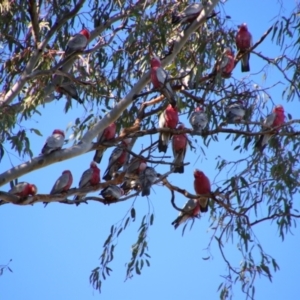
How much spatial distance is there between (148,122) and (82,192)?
94cm

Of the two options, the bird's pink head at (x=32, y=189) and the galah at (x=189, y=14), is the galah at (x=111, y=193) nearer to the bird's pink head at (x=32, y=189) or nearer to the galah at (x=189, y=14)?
the bird's pink head at (x=32, y=189)

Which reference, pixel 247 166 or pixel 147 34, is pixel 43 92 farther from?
pixel 247 166

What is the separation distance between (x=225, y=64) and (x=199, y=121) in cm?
49

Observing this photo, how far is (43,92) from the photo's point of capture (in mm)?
5820

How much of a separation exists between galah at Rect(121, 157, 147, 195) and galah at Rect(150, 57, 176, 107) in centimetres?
48

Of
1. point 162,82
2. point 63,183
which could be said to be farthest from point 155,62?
point 63,183

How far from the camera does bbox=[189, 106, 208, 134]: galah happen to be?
Answer: 5262 millimetres

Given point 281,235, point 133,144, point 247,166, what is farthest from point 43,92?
point 281,235

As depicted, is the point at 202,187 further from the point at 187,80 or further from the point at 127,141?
the point at 187,80

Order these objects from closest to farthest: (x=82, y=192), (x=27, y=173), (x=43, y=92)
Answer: (x=27, y=173) < (x=82, y=192) < (x=43, y=92)

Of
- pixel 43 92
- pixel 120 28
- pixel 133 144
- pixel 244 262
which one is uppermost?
pixel 120 28

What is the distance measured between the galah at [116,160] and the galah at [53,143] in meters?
0.50

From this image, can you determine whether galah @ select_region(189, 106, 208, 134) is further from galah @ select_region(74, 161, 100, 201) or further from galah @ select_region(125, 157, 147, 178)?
galah @ select_region(74, 161, 100, 201)

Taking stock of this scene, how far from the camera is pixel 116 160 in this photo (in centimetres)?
561
